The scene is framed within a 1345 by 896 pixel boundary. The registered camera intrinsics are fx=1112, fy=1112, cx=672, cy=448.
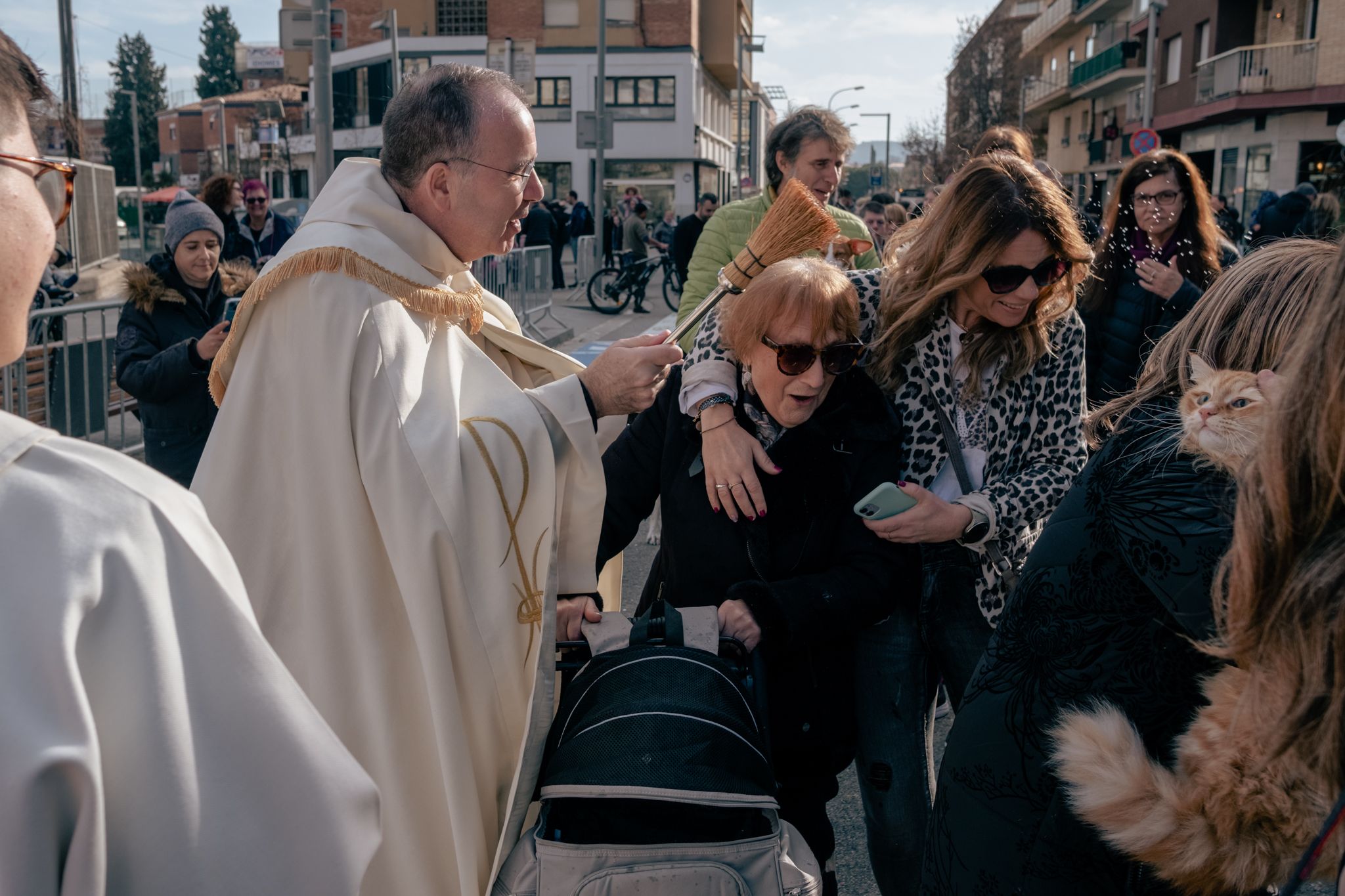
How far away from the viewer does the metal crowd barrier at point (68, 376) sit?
5.57 metres

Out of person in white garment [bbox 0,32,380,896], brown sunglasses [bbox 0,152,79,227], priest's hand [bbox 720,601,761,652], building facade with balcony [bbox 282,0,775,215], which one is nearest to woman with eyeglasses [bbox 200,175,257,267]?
priest's hand [bbox 720,601,761,652]

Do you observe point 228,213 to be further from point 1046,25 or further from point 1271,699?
point 1046,25

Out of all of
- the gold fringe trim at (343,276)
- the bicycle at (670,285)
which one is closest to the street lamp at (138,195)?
the bicycle at (670,285)

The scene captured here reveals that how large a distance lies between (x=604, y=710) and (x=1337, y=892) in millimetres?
1264

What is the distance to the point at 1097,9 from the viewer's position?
48.2 metres

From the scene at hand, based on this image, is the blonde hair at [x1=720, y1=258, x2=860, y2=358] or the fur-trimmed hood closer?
the blonde hair at [x1=720, y1=258, x2=860, y2=358]

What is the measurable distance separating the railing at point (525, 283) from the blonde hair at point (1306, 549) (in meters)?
10.7

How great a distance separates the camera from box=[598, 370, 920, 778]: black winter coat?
8.22 ft

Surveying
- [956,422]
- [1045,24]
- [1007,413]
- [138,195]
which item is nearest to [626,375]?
[956,422]

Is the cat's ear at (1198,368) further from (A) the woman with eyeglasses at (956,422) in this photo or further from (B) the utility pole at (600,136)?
(B) the utility pole at (600,136)

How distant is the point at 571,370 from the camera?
3.02m

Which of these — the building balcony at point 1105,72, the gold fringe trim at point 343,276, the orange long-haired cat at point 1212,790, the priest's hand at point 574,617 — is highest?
the building balcony at point 1105,72

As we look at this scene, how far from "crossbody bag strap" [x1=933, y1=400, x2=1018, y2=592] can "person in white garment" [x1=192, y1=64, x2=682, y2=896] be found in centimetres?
70

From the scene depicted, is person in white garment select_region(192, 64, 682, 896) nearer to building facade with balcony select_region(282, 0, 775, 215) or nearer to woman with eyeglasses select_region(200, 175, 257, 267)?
woman with eyeglasses select_region(200, 175, 257, 267)
